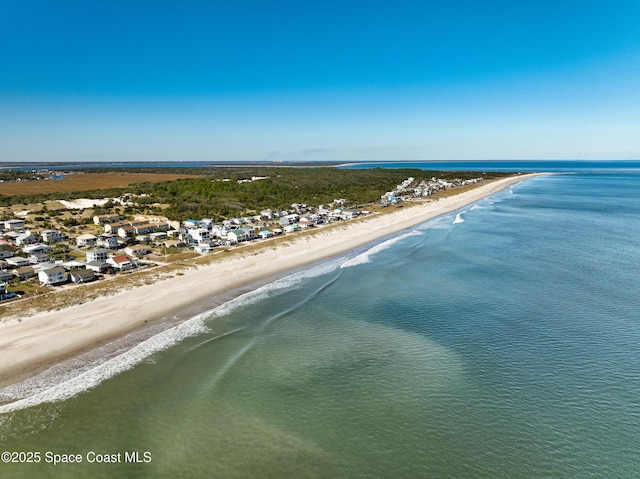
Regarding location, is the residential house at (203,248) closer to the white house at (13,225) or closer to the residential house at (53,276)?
the residential house at (53,276)

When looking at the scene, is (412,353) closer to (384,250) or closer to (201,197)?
(384,250)

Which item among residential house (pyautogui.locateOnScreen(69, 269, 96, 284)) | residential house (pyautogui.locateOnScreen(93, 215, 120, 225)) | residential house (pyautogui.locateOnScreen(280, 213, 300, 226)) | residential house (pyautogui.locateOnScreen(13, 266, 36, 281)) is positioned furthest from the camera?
residential house (pyautogui.locateOnScreen(280, 213, 300, 226))

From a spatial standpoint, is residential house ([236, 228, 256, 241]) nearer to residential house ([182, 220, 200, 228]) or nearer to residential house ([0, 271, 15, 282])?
residential house ([182, 220, 200, 228])

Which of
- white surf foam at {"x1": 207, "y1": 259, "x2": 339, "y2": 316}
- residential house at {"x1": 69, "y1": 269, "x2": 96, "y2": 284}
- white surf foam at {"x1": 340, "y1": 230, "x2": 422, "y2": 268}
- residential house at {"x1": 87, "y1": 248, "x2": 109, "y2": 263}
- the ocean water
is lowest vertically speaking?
the ocean water

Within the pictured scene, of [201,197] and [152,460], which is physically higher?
[201,197]

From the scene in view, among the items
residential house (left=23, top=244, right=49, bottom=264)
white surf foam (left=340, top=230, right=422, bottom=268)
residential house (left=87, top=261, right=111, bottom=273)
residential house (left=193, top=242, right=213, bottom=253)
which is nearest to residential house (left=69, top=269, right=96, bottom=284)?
residential house (left=87, top=261, right=111, bottom=273)

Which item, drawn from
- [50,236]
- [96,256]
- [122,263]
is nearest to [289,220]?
[122,263]

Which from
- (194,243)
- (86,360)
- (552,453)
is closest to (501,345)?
(552,453)

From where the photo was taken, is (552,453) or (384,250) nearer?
(552,453)
